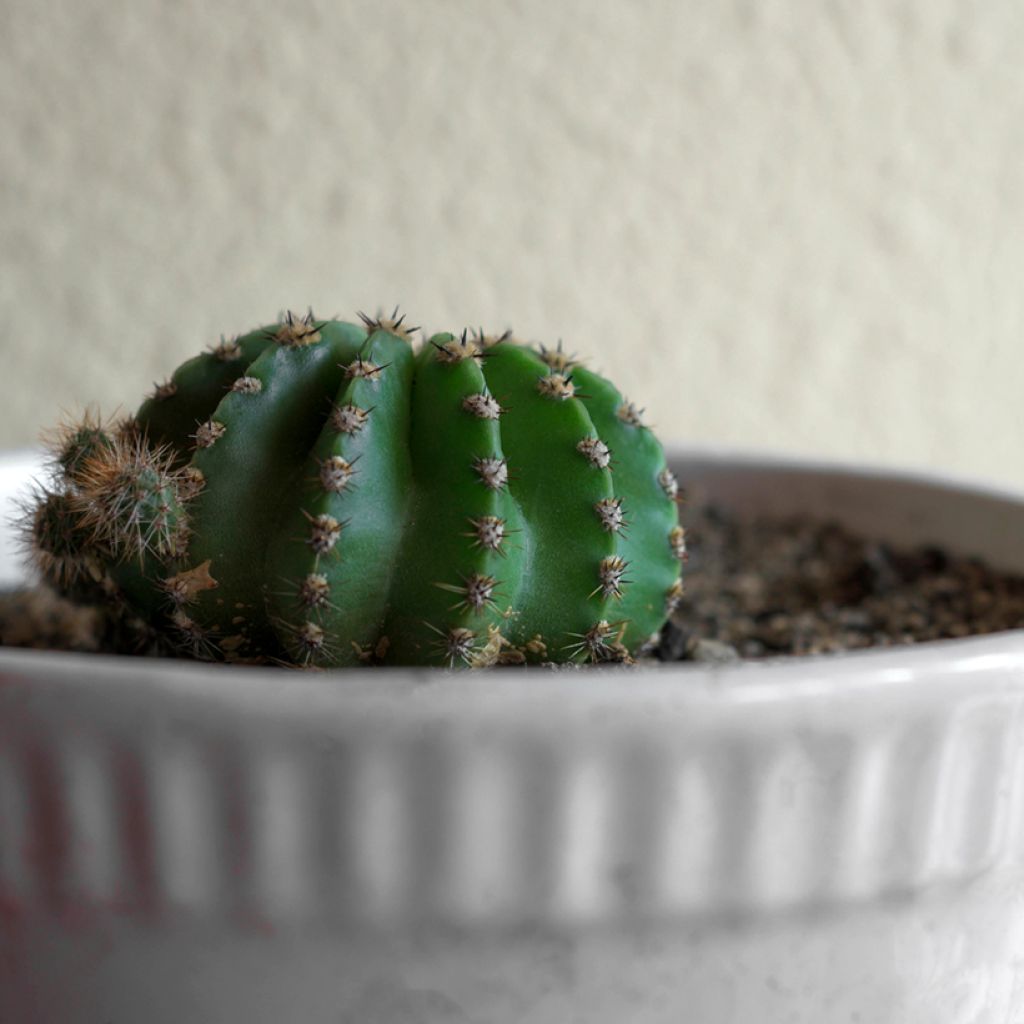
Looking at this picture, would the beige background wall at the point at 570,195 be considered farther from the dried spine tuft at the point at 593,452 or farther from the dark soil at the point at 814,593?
the dried spine tuft at the point at 593,452

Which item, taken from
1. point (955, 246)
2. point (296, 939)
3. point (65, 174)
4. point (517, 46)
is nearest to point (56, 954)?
point (296, 939)

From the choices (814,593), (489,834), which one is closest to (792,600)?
(814,593)

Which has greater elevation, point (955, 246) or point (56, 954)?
point (955, 246)

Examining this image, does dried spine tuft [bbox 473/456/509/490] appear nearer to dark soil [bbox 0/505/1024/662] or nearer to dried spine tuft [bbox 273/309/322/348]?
dried spine tuft [bbox 273/309/322/348]

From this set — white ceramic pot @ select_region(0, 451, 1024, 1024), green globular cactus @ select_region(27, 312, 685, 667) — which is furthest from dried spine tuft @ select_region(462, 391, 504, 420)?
white ceramic pot @ select_region(0, 451, 1024, 1024)

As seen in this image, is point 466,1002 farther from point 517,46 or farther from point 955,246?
point 955,246

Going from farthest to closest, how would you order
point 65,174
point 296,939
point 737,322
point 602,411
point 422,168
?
point 737,322, point 422,168, point 65,174, point 602,411, point 296,939

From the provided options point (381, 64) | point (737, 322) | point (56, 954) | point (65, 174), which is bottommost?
point (56, 954)

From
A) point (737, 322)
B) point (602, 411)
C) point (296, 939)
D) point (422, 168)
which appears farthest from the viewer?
point (737, 322)
